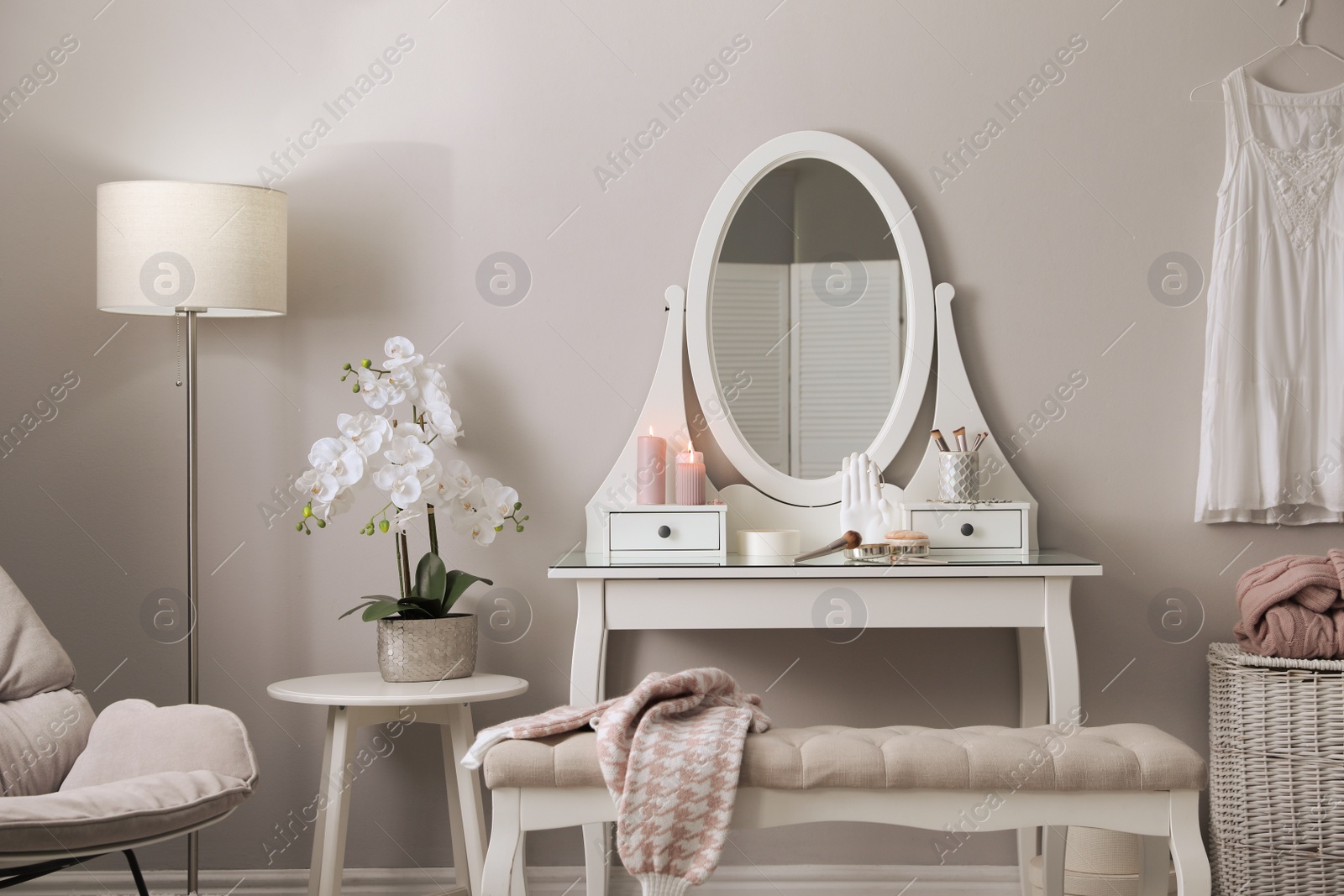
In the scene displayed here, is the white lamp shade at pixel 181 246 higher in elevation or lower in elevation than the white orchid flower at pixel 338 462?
higher

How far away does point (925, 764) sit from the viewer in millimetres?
1584

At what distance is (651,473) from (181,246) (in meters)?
1.09

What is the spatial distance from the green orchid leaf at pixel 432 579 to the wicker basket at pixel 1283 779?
1.67 meters

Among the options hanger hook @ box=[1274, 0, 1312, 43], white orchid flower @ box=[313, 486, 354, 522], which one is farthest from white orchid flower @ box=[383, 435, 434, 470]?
hanger hook @ box=[1274, 0, 1312, 43]

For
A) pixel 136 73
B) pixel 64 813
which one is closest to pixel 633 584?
pixel 64 813

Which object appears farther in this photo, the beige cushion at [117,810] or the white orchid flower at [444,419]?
the white orchid flower at [444,419]

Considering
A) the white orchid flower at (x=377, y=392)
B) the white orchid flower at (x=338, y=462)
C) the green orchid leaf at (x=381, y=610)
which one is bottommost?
the green orchid leaf at (x=381, y=610)

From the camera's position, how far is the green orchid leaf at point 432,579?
219cm

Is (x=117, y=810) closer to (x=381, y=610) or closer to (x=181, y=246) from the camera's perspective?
(x=381, y=610)

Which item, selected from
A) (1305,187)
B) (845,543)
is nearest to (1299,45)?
(1305,187)

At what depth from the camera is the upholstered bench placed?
1567mm

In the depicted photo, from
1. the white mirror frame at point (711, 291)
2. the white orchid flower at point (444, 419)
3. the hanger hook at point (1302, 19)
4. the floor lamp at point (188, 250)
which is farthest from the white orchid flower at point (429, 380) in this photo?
the hanger hook at point (1302, 19)

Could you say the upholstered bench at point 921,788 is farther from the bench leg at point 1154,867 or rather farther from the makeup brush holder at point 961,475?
the makeup brush holder at point 961,475

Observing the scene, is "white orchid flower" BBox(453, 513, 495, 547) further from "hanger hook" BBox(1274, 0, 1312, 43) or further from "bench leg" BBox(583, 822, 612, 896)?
"hanger hook" BBox(1274, 0, 1312, 43)
